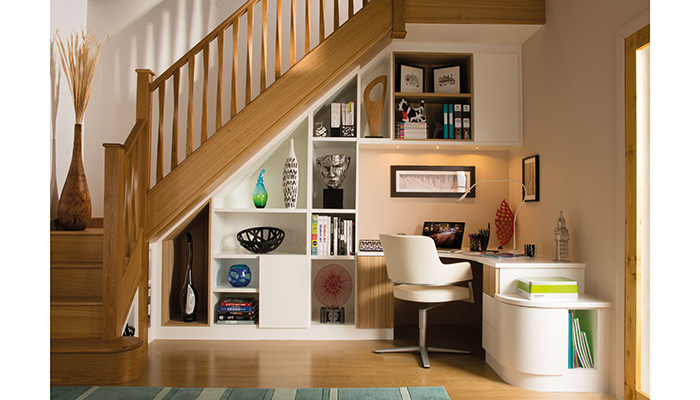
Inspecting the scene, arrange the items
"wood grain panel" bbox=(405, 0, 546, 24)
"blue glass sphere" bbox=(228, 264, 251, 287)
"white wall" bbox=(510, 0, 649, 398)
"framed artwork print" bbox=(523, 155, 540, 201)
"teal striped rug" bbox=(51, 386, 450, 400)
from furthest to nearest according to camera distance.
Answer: "blue glass sphere" bbox=(228, 264, 251, 287) → "framed artwork print" bbox=(523, 155, 540, 201) → "wood grain panel" bbox=(405, 0, 546, 24) → "white wall" bbox=(510, 0, 649, 398) → "teal striped rug" bbox=(51, 386, 450, 400)

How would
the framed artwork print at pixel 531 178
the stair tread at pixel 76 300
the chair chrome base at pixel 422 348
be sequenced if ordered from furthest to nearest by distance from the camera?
1. the framed artwork print at pixel 531 178
2. the chair chrome base at pixel 422 348
3. the stair tread at pixel 76 300

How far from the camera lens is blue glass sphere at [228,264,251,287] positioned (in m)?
3.75

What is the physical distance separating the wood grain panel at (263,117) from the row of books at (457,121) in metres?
0.83

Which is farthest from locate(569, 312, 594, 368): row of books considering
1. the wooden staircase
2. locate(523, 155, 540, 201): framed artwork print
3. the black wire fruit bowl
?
the wooden staircase

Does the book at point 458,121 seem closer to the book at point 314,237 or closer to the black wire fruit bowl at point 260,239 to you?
the book at point 314,237

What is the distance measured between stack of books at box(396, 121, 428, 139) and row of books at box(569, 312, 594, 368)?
1799mm

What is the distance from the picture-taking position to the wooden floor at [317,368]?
2637 millimetres

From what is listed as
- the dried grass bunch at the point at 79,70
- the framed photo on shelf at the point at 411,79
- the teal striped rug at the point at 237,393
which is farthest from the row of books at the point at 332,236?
the dried grass bunch at the point at 79,70

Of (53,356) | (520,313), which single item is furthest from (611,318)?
(53,356)

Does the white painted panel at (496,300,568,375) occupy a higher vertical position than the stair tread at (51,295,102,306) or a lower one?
lower

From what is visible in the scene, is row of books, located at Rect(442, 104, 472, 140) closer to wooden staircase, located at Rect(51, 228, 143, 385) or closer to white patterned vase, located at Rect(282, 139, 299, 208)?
white patterned vase, located at Rect(282, 139, 299, 208)
